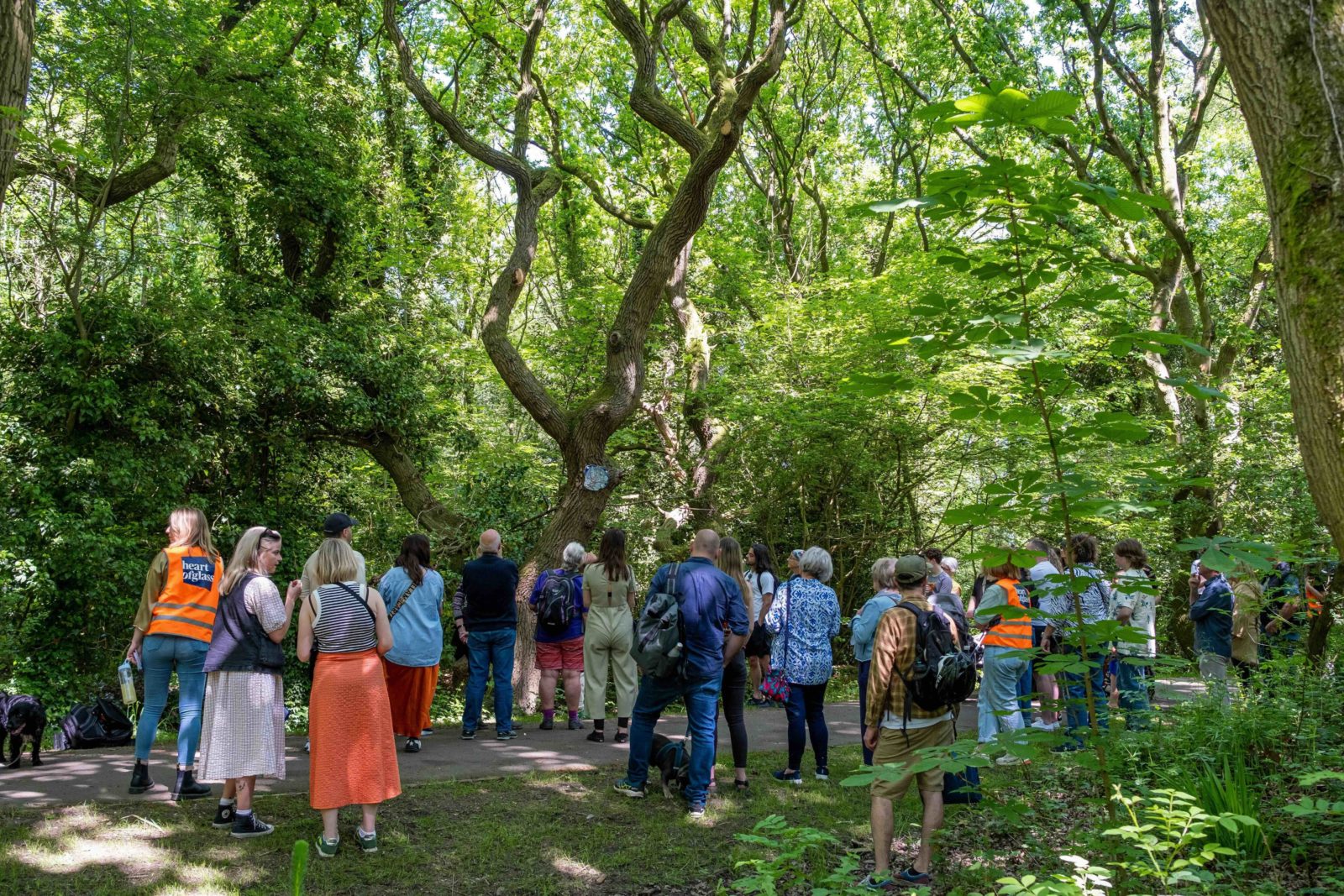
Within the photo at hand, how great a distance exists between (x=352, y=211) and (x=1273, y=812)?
1411 cm

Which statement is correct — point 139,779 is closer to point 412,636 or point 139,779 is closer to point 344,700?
point 344,700

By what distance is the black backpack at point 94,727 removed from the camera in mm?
7879

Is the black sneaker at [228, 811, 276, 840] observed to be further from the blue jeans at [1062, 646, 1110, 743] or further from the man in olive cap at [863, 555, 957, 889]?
the blue jeans at [1062, 646, 1110, 743]

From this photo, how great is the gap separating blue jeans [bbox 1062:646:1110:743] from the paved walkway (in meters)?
2.42

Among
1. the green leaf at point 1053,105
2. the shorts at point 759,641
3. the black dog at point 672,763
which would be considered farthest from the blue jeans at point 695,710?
the green leaf at point 1053,105

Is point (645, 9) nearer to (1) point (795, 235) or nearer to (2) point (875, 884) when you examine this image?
(1) point (795, 235)

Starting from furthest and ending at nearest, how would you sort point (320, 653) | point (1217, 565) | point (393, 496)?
point (393, 496), point (320, 653), point (1217, 565)

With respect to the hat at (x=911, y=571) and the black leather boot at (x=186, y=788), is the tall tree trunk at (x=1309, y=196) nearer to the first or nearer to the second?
the hat at (x=911, y=571)

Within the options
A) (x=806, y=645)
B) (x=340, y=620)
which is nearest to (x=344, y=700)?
(x=340, y=620)

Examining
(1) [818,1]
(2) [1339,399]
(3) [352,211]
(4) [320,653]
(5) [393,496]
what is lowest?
(4) [320,653]

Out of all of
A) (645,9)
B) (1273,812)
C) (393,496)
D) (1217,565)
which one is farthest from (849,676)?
(1217,565)

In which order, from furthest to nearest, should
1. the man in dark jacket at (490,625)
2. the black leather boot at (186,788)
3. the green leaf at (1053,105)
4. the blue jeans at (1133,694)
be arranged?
the man in dark jacket at (490,625) → the blue jeans at (1133,694) → the black leather boot at (186,788) → the green leaf at (1053,105)

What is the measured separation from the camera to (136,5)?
10.7m

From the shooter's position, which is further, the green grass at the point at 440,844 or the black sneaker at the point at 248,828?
the black sneaker at the point at 248,828
